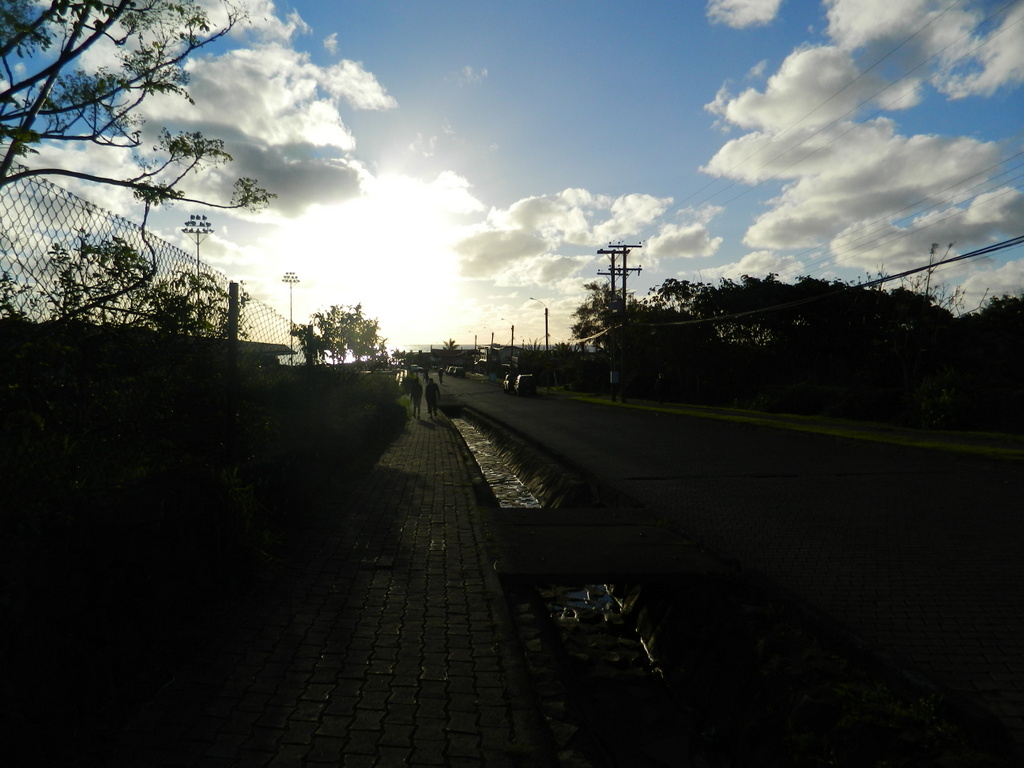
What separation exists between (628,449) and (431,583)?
12356 mm

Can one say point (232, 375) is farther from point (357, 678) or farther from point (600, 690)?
point (600, 690)

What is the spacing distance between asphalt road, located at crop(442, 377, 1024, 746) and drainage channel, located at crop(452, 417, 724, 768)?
1269 millimetres

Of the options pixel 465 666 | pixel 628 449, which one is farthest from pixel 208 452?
pixel 628 449

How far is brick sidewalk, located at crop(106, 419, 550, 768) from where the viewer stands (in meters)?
3.40

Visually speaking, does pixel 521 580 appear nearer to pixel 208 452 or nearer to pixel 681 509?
pixel 208 452

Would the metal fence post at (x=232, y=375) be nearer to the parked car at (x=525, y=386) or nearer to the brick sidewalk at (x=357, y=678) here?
the brick sidewalk at (x=357, y=678)

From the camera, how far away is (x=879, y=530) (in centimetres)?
851

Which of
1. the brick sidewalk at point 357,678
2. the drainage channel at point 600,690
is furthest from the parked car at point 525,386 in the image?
the brick sidewalk at point 357,678

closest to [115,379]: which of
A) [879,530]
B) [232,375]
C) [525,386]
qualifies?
[232,375]

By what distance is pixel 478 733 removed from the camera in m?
3.63

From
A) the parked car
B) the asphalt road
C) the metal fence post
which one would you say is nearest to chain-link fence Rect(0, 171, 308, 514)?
the metal fence post

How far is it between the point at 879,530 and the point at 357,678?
6434 mm

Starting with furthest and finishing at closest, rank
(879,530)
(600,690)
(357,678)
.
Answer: (879,530) < (600,690) < (357,678)

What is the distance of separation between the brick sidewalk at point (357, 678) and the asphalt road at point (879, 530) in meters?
2.32
